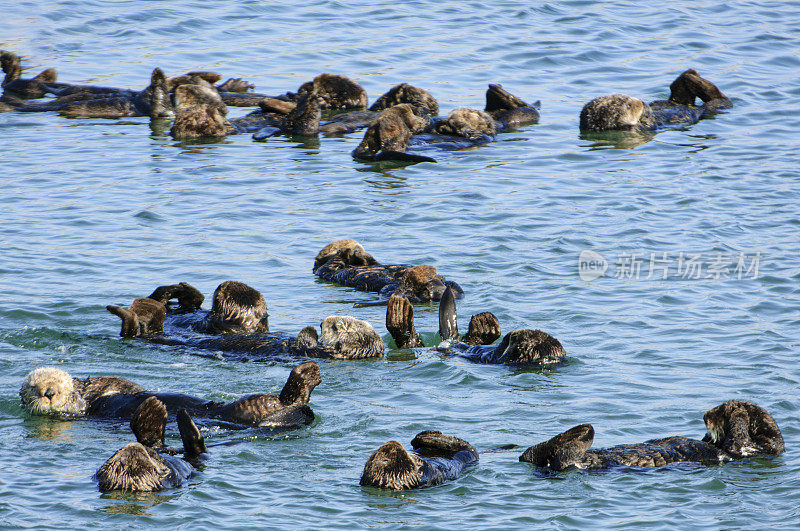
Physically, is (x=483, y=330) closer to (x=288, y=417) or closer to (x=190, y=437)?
(x=288, y=417)

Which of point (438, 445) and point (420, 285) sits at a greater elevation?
point (420, 285)

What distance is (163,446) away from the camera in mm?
5059

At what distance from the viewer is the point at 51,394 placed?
18.4 ft

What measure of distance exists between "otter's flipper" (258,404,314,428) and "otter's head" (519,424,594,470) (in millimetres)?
1323

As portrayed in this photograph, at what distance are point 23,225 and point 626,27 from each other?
1371cm

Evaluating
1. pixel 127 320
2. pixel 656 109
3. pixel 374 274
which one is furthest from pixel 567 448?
pixel 656 109

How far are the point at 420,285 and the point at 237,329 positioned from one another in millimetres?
1610

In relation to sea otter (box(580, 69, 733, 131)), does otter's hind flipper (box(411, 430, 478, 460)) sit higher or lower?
lower

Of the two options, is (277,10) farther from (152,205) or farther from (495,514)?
(495,514)

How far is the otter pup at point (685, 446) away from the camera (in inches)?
193

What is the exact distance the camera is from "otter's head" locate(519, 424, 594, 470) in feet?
16.0

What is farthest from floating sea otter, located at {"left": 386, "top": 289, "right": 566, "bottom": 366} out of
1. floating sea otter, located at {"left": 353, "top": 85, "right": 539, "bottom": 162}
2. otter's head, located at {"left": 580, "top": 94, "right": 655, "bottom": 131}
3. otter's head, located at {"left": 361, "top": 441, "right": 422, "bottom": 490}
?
otter's head, located at {"left": 580, "top": 94, "right": 655, "bottom": 131}

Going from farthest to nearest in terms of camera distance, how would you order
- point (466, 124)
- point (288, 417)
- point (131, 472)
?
point (466, 124) < point (288, 417) < point (131, 472)

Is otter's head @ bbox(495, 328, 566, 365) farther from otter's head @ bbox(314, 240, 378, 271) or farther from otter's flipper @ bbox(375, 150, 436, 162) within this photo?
otter's flipper @ bbox(375, 150, 436, 162)
